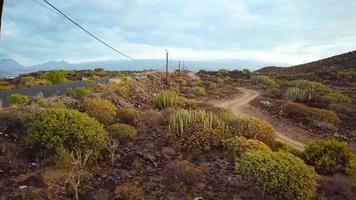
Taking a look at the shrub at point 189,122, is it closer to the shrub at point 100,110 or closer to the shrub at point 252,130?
the shrub at point 252,130

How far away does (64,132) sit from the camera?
921cm

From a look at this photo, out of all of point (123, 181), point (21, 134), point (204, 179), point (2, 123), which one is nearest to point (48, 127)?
point (21, 134)

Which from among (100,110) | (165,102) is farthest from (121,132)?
(165,102)

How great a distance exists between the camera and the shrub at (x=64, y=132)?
9.00 m

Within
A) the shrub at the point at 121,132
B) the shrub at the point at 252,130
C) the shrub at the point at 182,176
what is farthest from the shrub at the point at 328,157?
the shrub at the point at 121,132

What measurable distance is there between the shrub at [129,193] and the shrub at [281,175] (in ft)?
9.09

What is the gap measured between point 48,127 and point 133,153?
243cm

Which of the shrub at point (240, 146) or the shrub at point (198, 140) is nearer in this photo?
the shrub at point (240, 146)

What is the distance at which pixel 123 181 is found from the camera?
8.52 meters

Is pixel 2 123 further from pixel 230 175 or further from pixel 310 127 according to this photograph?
pixel 310 127

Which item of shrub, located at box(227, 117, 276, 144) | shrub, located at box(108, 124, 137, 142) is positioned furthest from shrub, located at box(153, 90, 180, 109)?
shrub, located at box(108, 124, 137, 142)

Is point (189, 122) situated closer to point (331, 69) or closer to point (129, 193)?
point (129, 193)

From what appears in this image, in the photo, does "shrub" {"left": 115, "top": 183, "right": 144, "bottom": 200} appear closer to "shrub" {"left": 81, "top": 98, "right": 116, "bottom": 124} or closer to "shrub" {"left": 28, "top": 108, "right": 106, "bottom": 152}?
"shrub" {"left": 28, "top": 108, "right": 106, "bottom": 152}

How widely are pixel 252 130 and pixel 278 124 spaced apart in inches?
317
